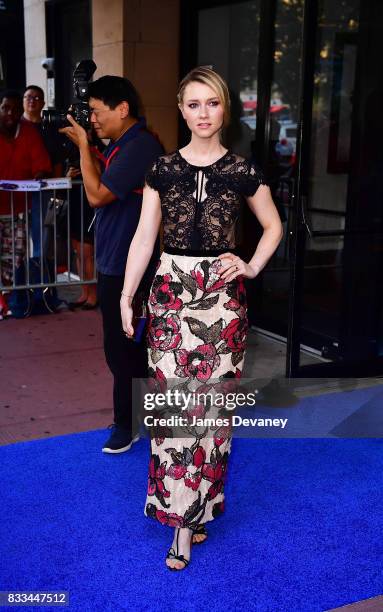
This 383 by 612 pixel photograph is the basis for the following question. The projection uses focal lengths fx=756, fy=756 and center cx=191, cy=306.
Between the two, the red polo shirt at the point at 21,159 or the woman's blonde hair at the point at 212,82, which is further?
the red polo shirt at the point at 21,159

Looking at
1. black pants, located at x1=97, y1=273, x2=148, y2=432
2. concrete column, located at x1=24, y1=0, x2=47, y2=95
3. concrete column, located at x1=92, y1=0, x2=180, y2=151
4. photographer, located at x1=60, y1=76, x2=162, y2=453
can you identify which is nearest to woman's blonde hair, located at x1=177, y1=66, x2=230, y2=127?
photographer, located at x1=60, y1=76, x2=162, y2=453

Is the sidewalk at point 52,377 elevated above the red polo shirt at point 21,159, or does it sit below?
below

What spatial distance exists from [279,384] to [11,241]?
326 centimetres

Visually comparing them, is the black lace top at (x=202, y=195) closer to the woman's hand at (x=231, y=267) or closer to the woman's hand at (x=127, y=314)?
the woman's hand at (x=231, y=267)

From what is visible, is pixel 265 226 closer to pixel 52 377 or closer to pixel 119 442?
pixel 119 442

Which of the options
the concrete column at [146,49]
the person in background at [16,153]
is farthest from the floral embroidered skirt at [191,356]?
the person in background at [16,153]

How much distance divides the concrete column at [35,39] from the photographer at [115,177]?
5.42 m

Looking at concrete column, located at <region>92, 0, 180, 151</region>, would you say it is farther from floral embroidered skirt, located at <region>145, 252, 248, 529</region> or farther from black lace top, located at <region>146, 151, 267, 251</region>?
floral embroidered skirt, located at <region>145, 252, 248, 529</region>

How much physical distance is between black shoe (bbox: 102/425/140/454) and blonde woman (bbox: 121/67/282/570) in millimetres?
994

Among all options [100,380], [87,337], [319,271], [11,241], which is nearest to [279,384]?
[100,380]

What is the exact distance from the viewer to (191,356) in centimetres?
320

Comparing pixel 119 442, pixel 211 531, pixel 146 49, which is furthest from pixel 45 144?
pixel 211 531

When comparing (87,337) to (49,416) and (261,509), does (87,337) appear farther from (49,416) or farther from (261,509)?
(261,509)

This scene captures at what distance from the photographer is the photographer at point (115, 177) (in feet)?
12.7
